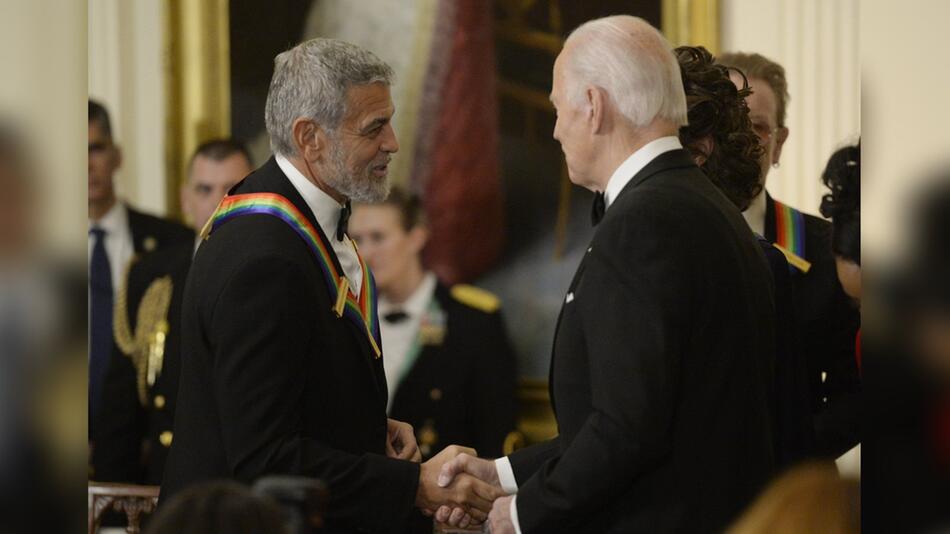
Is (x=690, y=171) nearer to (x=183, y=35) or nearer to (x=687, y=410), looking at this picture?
(x=687, y=410)

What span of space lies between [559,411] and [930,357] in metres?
1.36

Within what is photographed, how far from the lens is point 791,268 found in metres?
3.77

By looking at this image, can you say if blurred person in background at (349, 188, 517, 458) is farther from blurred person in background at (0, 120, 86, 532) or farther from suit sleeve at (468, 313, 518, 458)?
blurred person in background at (0, 120, 86, 532)

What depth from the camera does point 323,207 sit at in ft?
9.70

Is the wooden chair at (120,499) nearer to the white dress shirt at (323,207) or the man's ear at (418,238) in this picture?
the man's ear at (418,238)

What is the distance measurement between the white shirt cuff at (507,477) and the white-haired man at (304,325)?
38mm

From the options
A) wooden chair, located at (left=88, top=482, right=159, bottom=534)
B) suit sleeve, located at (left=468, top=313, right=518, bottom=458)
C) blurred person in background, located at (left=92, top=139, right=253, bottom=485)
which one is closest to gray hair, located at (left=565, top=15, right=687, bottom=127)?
suit sleeve, located at (left=468, top=313, right=518, bottom=458)

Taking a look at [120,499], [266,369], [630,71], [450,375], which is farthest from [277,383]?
[450,375]

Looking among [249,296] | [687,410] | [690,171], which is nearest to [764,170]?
[690,171]

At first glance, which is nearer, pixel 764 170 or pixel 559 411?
pixel 559 411

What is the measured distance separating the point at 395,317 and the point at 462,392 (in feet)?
1.25

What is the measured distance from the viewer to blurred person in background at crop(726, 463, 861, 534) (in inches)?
53.9

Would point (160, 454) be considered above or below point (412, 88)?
below

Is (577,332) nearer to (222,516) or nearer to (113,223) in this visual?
(222,516)
